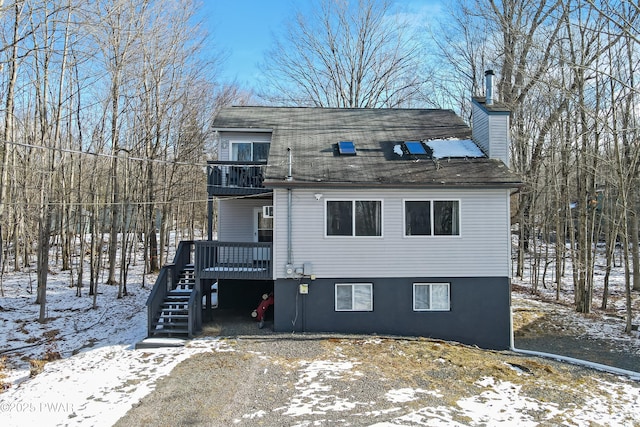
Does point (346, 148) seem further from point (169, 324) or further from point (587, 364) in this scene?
point (587, 364)

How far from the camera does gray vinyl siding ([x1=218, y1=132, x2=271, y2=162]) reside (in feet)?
46.3

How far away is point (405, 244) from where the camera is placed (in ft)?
37.5

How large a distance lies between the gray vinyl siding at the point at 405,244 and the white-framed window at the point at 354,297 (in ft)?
1.06

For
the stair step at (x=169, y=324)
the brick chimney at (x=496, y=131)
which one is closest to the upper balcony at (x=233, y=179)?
the stair step at (x=169, y=324)

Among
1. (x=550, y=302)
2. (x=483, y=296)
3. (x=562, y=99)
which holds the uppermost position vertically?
(x=562, y=99)

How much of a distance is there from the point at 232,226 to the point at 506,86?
18339 millimetres

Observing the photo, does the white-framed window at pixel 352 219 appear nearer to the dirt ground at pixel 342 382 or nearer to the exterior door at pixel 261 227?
the dirt ground at pixel 342 382

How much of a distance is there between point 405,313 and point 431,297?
0.86m

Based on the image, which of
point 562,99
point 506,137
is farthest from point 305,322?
point 562,99

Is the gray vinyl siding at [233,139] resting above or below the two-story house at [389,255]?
above

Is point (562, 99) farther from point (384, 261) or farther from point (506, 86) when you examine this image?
point (384, 261)

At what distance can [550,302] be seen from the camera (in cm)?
1908

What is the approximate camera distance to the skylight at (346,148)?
41.5ft

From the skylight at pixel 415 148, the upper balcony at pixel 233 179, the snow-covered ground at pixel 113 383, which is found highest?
the skylight at pixel 415 148
